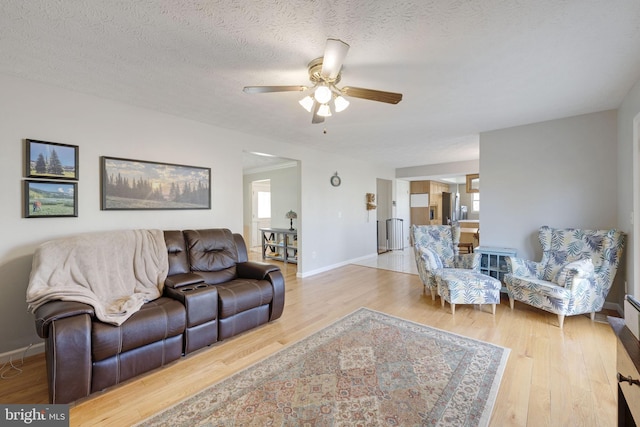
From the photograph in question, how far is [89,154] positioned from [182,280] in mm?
1579

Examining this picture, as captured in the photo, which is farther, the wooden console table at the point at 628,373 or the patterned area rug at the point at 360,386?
the patterned area rug at the point at 360,386

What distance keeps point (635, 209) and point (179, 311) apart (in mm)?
4303

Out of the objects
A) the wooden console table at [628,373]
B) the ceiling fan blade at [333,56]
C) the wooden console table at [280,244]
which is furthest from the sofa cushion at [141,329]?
the wooden console table at [280,244]

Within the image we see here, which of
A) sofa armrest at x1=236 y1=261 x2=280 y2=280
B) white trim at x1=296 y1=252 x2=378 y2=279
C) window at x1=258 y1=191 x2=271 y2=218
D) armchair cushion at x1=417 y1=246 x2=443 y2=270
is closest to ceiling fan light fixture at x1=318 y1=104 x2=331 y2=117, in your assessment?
sofa armrest at x1=236 y1=261 x2=280 y2=280

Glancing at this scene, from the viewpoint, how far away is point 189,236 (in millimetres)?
3051

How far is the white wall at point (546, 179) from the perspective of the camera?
3246 mm

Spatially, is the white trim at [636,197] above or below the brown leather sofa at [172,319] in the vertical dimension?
above

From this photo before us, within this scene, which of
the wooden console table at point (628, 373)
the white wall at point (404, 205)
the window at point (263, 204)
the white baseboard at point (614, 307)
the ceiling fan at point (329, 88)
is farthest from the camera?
the window at point (263, 204)

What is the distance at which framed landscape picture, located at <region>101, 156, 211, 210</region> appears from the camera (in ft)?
9.22

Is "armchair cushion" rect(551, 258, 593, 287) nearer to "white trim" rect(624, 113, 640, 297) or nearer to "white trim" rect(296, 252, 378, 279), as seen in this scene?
"white trim" rect(624, 113, 640, 297)

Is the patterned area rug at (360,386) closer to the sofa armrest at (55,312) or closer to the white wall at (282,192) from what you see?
the sofa armrest at (55,312)

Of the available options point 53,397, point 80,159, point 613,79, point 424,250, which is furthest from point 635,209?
point 80,159

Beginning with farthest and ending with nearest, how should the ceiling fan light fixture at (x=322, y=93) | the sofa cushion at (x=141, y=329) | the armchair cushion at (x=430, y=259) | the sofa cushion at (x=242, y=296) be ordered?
1. the armchair cushion at (x=430, y=259)
2. the sofa cushion at (x=242, y=296)
3. the ceiling fan light fixture at (x=322, y=93)
4. the sofa cushion at (x=141, y=329)

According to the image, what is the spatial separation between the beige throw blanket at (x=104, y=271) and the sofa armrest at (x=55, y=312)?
0.05 metres
